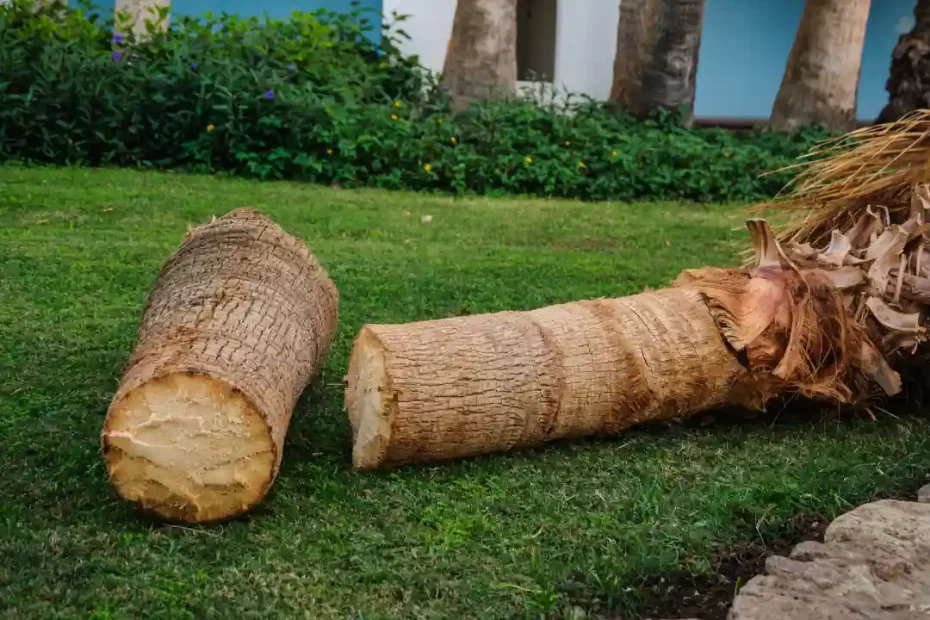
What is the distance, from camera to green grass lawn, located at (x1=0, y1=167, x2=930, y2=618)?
7.66ft

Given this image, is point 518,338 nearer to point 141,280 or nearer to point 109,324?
point 109,324

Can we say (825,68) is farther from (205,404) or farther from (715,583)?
(205,404)

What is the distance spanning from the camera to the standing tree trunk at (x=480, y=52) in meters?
10.4

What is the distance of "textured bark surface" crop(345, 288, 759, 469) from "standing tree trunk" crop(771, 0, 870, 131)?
841cm

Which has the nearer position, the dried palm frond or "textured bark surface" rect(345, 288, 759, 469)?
"textured bark surface" rect(345, 288, 759, 469)

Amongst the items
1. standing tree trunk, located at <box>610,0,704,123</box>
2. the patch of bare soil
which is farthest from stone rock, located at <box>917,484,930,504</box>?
standing tree trunk, located at <box>610,0,704,123</box>

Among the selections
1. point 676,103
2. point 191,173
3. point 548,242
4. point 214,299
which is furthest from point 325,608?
point 676,103

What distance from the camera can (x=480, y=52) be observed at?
1043cm

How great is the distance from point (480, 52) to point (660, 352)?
24.9ft

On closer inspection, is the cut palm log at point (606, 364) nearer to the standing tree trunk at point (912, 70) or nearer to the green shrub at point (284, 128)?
the green shrub at point (284, 128)

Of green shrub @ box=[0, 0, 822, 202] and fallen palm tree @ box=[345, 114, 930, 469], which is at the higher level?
green shrub @ box=[0, 0, 822, 202]

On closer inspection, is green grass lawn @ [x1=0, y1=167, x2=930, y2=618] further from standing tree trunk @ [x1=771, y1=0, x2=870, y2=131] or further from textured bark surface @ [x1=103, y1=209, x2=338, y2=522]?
standing tree trunk @ [x1=771, y1=0, x2=870, y2=131]

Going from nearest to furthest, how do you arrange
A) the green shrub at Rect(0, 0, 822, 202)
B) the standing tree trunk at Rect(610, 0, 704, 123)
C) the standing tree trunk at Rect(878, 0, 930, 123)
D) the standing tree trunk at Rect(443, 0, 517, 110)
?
the green shrub at Rect(0, 0, 822, 202)
the standing tree trunk at Rect(878, 0, 930, 123)
the standing tree trunk at Rect(443, 0, 517, 110)
the standing tree trunk at Rect(610, 0, 704, 123)

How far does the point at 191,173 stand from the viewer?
849 centimetres
